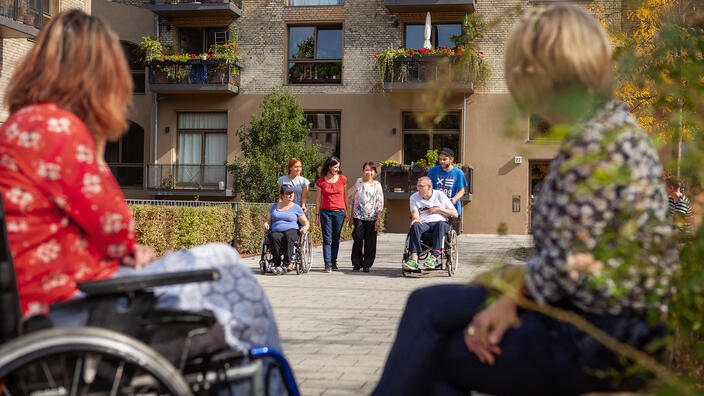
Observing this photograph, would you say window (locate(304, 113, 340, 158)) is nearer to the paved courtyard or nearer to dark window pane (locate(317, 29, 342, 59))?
dark window pane (locate(317, 29, 342, 59))

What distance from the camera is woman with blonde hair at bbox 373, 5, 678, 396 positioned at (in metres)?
1.84

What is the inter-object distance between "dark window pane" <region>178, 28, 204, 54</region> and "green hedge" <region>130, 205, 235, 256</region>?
582 inches

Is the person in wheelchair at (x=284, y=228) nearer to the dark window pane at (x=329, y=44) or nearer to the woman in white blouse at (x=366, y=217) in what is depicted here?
the woman in white blouse at (x=366, y=217)

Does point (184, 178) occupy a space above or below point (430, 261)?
above

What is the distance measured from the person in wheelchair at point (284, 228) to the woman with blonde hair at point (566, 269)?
9263mm

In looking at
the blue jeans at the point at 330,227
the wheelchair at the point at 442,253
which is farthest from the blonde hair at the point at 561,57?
the blue jeans at the point at 330,227

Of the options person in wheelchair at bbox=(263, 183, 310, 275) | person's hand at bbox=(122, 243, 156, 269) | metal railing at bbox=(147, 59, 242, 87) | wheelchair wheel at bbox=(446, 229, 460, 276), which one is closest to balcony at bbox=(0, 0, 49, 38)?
metal railing at bbox=(147, 59, 242, 87)

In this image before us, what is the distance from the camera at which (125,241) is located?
228 cm

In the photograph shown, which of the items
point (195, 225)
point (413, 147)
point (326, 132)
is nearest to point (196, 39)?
point (326, 132)

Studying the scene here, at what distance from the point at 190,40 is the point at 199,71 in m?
2.46

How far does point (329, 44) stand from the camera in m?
28.6

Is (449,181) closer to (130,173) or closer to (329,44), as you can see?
(329,44)

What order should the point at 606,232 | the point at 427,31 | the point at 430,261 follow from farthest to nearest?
1. the point at 427,31
2. the point at 430,261
3. the point at 606,232

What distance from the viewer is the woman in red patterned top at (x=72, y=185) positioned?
6.98 feet
